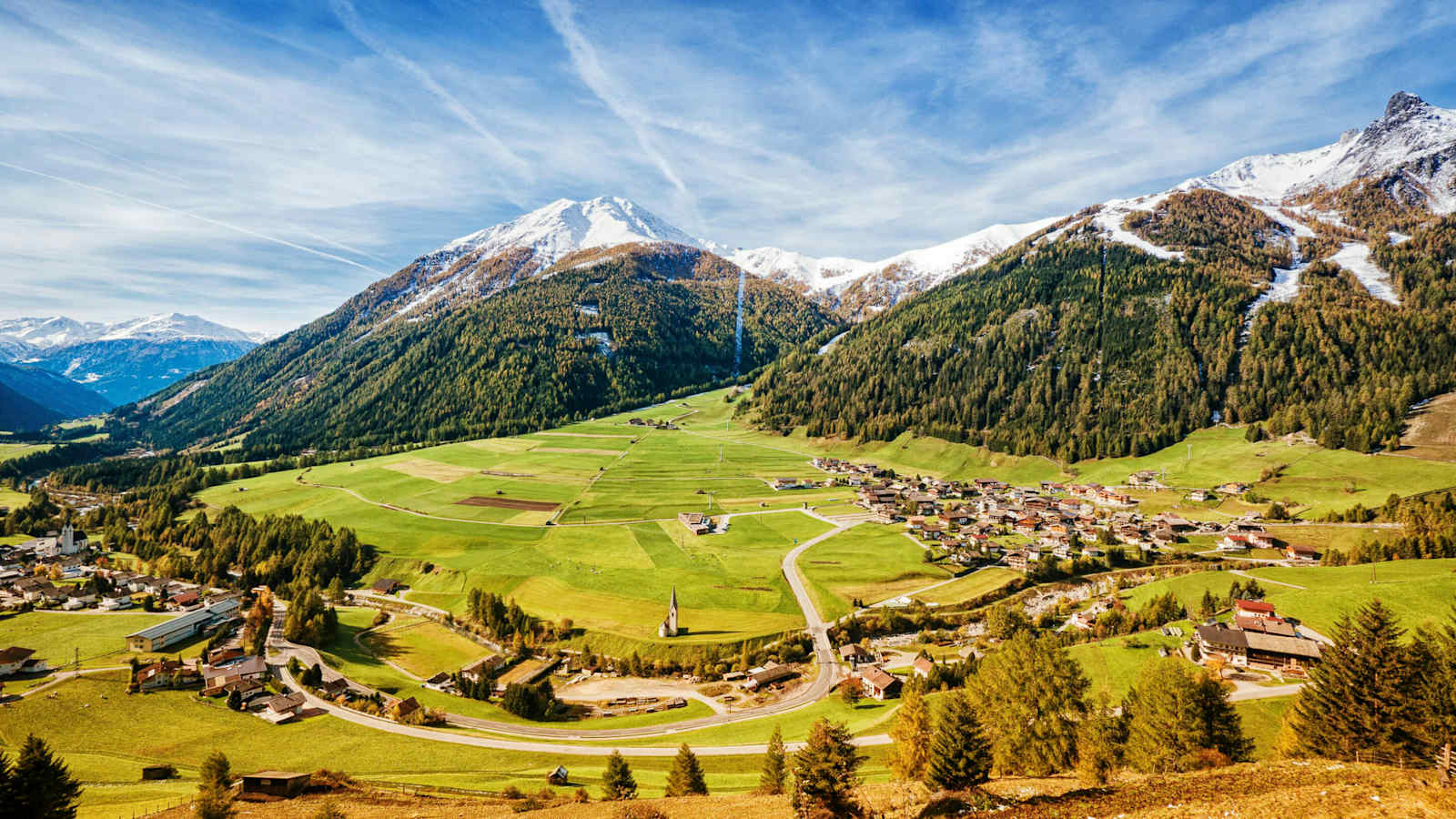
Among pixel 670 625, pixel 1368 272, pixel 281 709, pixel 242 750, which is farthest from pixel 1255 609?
pixel 1368 272

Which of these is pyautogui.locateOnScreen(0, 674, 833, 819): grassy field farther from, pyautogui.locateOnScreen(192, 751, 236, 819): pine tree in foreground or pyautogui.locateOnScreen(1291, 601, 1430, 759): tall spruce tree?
pyautogui.locateOnScreen(1291, 601, 1430, 759): tall spruce tree

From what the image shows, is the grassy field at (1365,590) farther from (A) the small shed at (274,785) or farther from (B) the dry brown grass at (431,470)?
(B) the dry brown grass at (431,470)

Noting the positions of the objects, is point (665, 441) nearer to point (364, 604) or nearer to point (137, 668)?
point (364, 604)

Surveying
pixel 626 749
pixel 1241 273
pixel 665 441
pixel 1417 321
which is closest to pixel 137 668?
pixel 626 749

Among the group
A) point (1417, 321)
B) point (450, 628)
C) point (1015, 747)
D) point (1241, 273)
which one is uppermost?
point (1241, 273)

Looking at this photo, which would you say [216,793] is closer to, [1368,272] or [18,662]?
[18,662]
